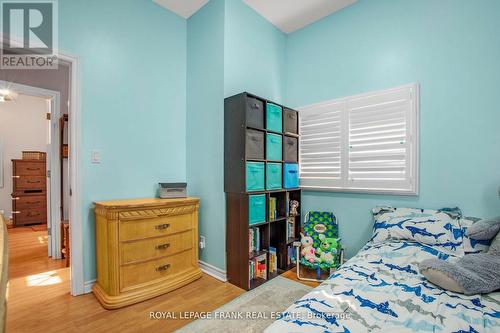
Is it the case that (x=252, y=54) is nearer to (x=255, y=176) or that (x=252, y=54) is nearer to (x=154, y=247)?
(x=255, y=176)

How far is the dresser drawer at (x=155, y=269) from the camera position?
1993 millimetres

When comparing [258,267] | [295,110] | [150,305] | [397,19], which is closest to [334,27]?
[397,19]

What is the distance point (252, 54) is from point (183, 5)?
37.1 inches

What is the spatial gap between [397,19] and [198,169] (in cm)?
260

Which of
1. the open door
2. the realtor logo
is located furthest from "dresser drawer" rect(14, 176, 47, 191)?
the realtor logo

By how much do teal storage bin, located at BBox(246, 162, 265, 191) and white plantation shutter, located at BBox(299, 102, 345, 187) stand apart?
2.66 feet

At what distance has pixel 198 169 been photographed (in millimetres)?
2773

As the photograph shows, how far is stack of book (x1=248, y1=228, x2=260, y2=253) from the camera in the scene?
2348 millimetres

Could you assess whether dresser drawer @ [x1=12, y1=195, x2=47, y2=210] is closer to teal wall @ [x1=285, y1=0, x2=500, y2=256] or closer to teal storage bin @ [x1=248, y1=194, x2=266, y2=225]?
teal storage bin @ [x1=248, y1=194, x2=266, y2=225]

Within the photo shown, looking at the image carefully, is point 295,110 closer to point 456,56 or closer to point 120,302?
point 456,56

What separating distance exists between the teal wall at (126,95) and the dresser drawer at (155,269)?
50cm

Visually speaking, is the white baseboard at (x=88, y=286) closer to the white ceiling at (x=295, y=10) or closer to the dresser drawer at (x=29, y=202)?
the white ceiling at (x=295, y=10)

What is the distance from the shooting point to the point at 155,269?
2.15 meters

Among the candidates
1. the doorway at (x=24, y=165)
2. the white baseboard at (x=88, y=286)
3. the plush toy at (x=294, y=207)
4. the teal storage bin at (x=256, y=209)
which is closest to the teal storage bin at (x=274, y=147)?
the teal storage bin at (x=256, y=209)
